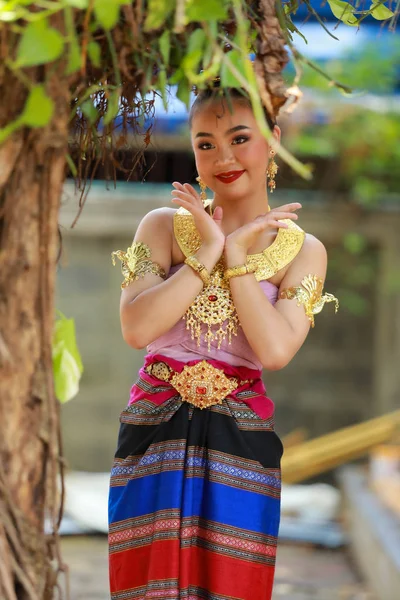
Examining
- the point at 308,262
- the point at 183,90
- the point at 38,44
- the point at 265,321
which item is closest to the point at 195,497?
the point at 265,321

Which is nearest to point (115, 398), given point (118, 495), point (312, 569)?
point (312, 569)


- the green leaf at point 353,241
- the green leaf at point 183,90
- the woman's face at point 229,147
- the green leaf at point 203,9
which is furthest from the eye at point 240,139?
the green leaf at point 353,241

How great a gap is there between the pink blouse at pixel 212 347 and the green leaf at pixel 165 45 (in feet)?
2.31

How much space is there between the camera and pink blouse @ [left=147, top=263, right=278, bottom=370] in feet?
6.66

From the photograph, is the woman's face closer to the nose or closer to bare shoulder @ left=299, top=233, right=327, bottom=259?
the nose

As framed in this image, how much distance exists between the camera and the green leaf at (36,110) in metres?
1.23

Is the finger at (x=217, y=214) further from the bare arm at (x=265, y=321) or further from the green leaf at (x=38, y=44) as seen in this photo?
the green leaf at (x=38, y=44)

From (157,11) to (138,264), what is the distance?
814 mm

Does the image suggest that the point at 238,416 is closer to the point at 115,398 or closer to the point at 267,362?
the point at 267,362

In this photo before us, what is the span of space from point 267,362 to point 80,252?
4.99 meters

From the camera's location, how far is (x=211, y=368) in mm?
2018

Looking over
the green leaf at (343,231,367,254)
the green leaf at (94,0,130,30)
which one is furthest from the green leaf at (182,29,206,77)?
the green leaf at (343,231,367,254)

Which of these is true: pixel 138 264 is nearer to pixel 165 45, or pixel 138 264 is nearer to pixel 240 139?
pixel 240 139

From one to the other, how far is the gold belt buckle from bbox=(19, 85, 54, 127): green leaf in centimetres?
89
